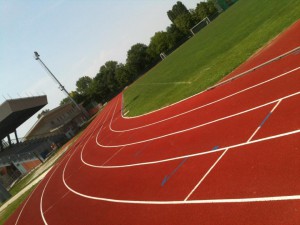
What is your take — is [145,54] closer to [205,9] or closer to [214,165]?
[205,9]

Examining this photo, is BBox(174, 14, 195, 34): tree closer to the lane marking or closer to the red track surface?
the red track surface

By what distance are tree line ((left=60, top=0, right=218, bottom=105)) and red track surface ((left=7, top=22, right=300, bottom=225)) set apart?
55.5 meters

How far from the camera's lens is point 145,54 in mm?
73875

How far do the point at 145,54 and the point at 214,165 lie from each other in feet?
223

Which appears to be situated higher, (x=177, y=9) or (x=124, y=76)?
(x=177, y=9)

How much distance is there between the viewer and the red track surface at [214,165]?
5.95 metres

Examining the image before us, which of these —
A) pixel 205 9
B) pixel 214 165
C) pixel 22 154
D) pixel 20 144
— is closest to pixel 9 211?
pixel 22 154

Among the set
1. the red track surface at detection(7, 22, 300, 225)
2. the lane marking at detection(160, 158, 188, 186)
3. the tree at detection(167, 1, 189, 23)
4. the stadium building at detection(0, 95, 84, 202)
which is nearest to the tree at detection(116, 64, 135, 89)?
→ the stadium building at detection(0, 95, 84, 202)

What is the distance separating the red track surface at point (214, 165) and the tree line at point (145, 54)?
55539 millimetres

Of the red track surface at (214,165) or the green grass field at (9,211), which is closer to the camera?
the red track surface at (214,165)

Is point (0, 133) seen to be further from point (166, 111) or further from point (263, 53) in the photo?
point (263, 53)

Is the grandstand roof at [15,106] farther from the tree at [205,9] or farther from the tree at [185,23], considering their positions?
the tree at [205,9]

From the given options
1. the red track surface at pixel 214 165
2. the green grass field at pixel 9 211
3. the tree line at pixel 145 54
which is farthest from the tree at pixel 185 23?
the red track surface at pixel 214 165

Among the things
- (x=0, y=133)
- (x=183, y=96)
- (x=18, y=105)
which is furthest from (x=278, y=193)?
(x=0, y=133)
